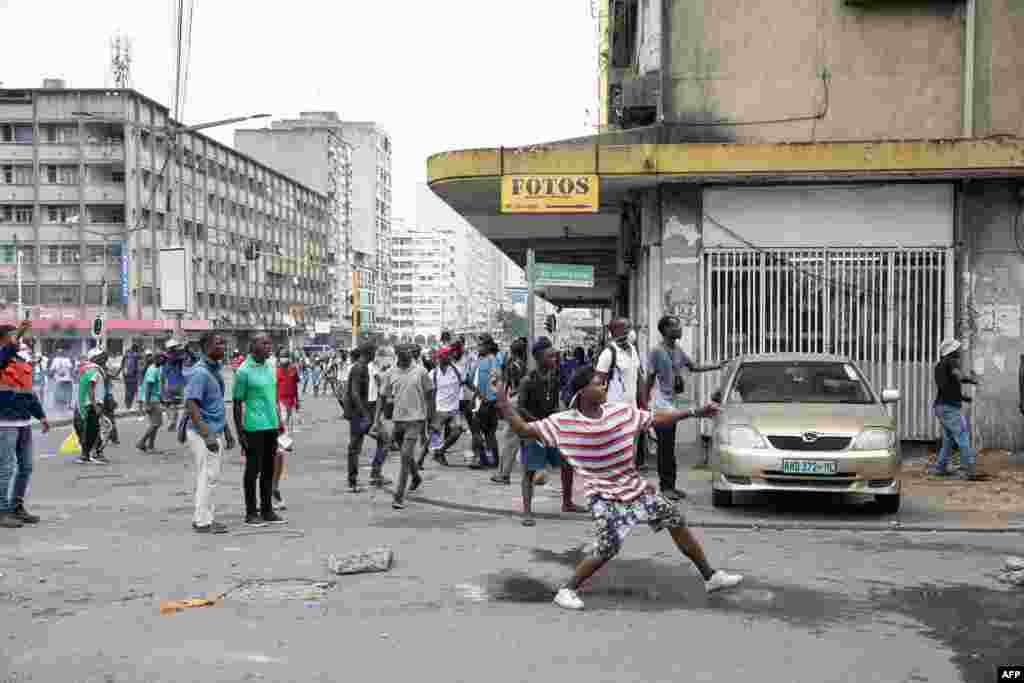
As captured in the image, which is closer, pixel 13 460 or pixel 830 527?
pixel 830 527

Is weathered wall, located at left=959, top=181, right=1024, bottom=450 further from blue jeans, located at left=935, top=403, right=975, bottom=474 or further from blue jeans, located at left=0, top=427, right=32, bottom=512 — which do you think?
blue jeans, located at left=0, top=427, right=32, bottom=512

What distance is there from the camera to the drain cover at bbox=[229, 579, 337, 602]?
6.58 meters

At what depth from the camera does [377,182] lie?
132m

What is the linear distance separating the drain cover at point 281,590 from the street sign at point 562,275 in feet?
24.3

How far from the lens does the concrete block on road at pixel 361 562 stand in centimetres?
727

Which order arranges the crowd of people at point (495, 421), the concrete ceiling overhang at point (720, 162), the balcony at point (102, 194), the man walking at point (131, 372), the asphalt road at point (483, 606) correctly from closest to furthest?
the asphalt road at point (483, 606) < the crowd of people at point (495, 421) < the concrete ceiling overhang at point (720, 162) < the man walking at point (131, 372) < the balcony at point (102, 194)

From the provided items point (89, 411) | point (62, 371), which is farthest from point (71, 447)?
point (62, 371)

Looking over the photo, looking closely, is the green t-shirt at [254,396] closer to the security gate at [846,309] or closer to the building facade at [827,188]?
the building facade at [827,188]

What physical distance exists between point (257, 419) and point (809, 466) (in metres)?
5.14

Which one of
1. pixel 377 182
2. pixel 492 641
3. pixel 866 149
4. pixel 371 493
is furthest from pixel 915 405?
pixel 377 182

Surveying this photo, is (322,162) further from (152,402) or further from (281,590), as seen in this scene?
(281,590)

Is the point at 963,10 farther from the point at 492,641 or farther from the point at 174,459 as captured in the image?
the point at 174,459

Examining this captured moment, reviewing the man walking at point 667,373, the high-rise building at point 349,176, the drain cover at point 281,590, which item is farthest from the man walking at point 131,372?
the high-rise building at point 349,176

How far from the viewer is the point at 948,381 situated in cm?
1179
